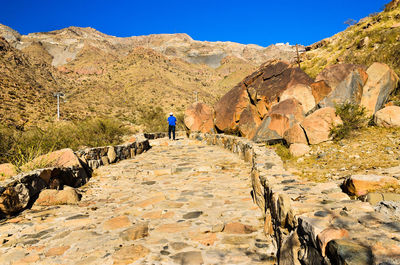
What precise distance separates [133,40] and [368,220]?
15264 centimetres

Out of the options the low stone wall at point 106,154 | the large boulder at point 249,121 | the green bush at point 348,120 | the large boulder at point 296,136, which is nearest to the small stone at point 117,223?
the low stone wall at point 106,154

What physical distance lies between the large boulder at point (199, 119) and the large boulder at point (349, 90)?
7.70m

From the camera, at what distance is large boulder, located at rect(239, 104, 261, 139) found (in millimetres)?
10242

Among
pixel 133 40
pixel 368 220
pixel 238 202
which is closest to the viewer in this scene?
pixel 368 220

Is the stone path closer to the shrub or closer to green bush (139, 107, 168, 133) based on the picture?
the shrub

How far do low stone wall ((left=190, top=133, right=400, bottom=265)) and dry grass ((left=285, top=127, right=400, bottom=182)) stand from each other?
152 centimetres

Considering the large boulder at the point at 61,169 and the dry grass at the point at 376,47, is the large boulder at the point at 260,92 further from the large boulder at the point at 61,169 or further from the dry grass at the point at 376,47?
the large boulder at the point at 61,169

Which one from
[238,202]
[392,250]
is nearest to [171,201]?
[238,202]

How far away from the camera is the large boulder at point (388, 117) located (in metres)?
5.82

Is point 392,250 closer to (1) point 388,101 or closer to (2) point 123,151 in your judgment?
(1) point 388,101

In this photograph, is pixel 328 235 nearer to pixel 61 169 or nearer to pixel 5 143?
pixel 61 169

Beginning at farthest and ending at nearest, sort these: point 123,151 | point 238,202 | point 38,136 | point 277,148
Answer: point 123,151, point 38,136, point 277,148, point 238,202

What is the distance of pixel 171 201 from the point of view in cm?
458

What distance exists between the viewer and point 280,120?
7945 mm
